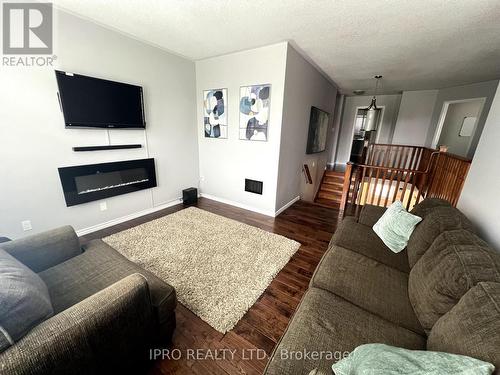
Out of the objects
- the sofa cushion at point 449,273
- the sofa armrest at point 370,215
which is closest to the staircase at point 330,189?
the sofa armrest at point 370,215

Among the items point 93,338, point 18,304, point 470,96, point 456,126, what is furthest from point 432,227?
point 456,126

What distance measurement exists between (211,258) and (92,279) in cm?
114

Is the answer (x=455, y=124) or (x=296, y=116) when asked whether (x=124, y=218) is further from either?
(x=455, y=124)

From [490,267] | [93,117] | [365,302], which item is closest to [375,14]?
[490,267]

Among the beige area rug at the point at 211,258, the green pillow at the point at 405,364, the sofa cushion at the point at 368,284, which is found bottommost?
the beige area rug at the point at 211,258

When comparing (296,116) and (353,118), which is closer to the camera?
(296,116)

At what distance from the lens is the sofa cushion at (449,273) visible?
966mm

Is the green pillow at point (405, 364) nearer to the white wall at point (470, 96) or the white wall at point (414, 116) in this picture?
the white wall at point (470, 96)

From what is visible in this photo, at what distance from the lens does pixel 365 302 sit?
1.21 m

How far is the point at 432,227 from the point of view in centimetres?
148

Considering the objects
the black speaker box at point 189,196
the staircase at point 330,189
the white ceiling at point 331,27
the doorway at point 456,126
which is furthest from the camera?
the doorway at point 456,126

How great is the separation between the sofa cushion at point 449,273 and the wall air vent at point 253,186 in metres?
2.42

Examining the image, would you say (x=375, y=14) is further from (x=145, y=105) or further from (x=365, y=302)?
(x=145, y=105)

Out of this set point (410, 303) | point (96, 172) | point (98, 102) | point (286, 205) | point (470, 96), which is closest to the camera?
point (410, 303)
